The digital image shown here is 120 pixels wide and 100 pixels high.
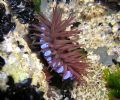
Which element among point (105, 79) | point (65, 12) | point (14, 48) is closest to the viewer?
point (14, 48)

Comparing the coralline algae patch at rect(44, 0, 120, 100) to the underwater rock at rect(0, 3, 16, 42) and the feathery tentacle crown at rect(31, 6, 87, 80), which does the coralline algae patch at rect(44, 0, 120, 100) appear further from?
the underwater rock at rect(0, 3, 16, 42)

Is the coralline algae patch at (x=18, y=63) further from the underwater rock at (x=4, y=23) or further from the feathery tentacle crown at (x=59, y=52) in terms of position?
the feathery tentacle crown at (x=59, y=52)

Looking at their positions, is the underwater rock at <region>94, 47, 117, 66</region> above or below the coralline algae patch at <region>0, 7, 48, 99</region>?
below

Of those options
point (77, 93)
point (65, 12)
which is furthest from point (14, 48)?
point (65, 12)

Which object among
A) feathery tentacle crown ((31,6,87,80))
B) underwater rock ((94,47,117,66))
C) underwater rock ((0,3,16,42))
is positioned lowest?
underwater rock ((94,47,117,66))

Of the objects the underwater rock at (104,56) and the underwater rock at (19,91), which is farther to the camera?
the underwater rock at (104,56)

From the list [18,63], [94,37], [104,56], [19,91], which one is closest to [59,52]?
[18,63]

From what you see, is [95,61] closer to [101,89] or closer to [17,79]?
[101,89]

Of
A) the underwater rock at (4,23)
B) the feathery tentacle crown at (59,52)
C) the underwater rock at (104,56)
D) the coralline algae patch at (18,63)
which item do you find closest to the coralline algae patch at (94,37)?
the underwater rock at (104,56)

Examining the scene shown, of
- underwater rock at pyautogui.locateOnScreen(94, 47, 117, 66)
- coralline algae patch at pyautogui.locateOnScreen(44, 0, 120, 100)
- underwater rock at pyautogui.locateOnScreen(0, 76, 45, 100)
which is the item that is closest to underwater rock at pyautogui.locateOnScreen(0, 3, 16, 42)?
underwater rock at pyautogui.locateOnScreen(0, 76, 45, 100)
